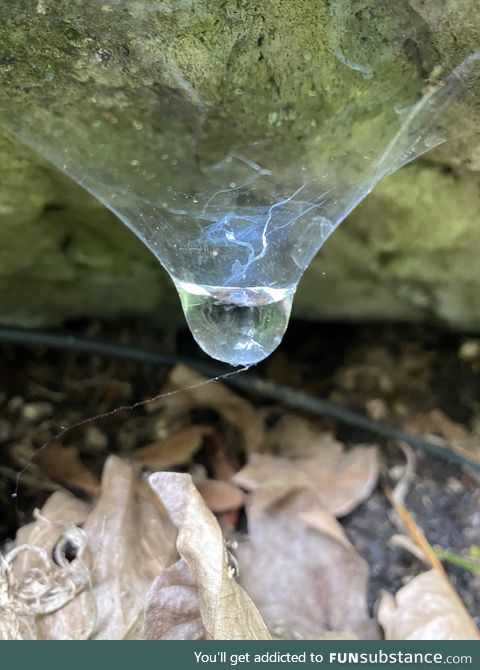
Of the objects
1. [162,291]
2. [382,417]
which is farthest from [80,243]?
[382,417]

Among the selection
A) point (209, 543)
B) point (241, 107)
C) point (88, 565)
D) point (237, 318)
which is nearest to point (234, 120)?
point (241, 107)

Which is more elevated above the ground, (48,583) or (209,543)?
(209,543)

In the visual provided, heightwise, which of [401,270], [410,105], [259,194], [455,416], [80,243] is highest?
[410,105]

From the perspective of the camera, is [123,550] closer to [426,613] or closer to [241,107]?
[426,613]

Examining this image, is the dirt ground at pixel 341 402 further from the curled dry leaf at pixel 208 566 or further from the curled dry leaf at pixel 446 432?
the curled dry leaf at pixel 208 566

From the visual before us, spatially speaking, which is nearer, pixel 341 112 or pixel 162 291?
pixel 341 112

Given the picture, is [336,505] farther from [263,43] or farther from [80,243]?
[263,43]
